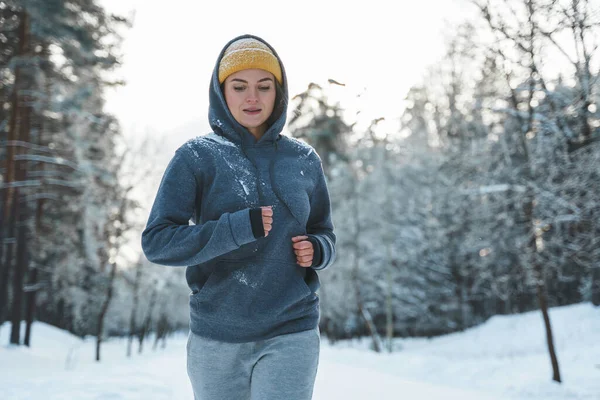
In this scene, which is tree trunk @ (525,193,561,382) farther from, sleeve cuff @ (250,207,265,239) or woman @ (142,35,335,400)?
sleeve cuff @ (250,207,265,239)

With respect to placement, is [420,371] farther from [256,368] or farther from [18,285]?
[256,368]

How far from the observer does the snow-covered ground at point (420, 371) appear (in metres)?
6.62

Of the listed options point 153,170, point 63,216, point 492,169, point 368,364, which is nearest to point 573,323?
point 368,364

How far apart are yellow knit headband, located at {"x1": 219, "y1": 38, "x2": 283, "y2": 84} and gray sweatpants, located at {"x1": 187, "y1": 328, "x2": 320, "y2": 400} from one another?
0.99 meters

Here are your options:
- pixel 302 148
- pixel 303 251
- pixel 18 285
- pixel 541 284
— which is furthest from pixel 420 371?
pixel 303 251

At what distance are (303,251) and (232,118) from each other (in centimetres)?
59

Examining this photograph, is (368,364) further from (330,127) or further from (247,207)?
(247,207)

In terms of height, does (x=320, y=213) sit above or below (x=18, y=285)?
above

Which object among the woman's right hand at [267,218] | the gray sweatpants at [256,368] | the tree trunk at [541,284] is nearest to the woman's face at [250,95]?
the woman's right hand at [267,218]

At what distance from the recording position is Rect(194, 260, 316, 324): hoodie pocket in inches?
68.0

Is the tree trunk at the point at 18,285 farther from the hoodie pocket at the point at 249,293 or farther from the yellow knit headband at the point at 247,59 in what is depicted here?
the hoodie pocket at the point at 249,293

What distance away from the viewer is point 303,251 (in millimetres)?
1782

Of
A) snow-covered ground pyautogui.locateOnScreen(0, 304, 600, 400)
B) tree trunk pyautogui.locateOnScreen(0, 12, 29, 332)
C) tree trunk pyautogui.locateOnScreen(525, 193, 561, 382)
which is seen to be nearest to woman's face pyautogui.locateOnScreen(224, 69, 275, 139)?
snow-covered ground pyautogui.locateOnScreen(0, 304, 600, 400)

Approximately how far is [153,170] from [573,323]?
18.1 meters
